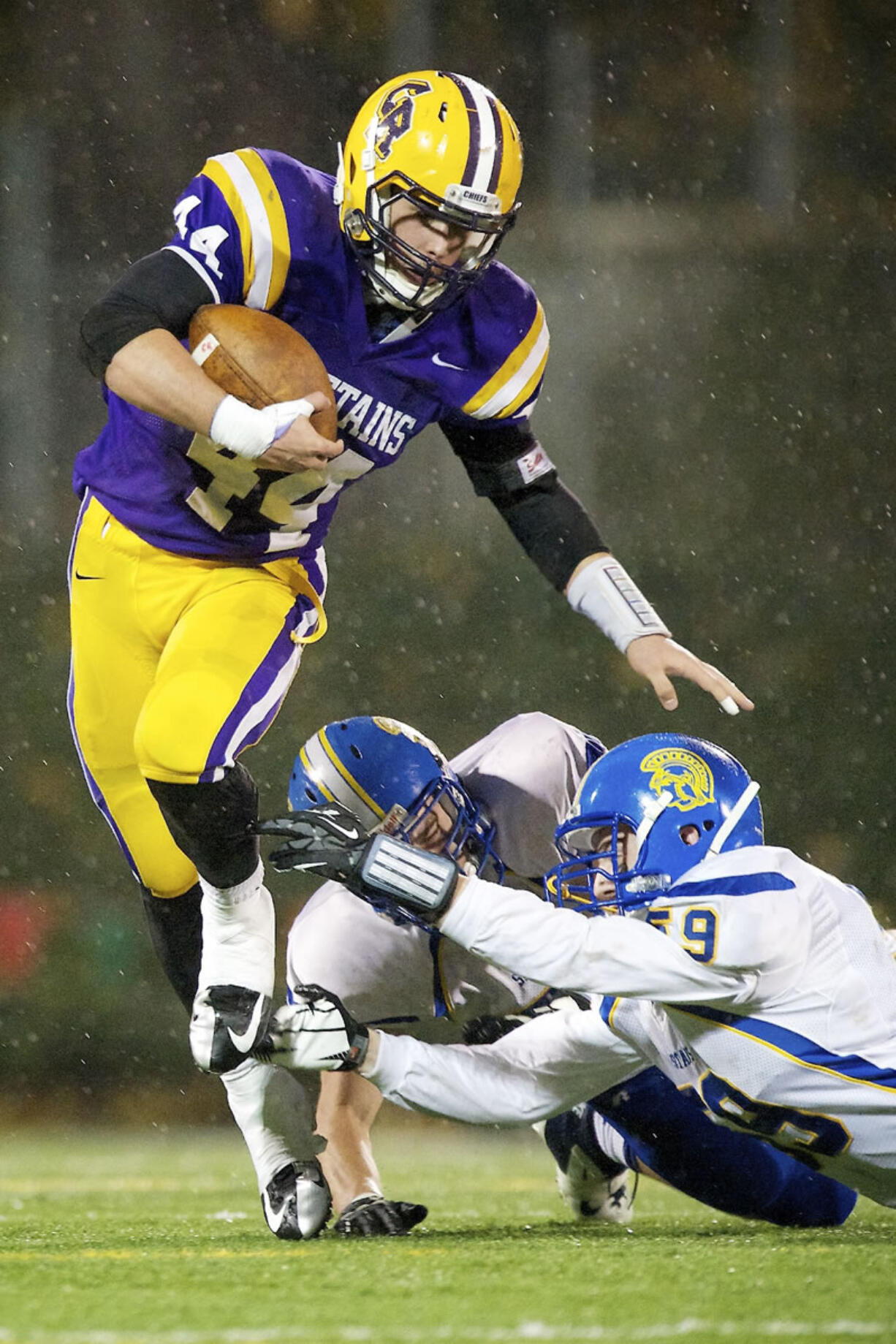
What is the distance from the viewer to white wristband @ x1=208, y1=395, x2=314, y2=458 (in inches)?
84.4

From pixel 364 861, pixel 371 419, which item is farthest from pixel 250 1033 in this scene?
pixel 371 419

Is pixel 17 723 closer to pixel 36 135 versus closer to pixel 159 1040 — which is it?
pixel 159 1040

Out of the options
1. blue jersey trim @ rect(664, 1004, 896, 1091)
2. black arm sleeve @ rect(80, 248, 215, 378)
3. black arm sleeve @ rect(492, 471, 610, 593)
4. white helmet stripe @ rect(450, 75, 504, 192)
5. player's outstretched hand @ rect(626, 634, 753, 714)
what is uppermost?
white helmet stripe @ rect(450, 75, 504, 192)

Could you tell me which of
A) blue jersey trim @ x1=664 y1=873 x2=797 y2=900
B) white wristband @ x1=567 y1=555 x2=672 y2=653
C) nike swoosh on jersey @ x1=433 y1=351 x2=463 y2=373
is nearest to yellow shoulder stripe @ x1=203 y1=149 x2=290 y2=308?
nike swoosh on jersey @ x1=433 y1=351 x2=463 y2=373

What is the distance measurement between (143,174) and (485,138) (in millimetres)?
3837

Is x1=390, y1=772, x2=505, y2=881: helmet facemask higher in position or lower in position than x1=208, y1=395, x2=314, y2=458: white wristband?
lower

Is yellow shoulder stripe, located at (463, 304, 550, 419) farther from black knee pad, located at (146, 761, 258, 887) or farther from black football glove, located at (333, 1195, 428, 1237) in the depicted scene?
black football glove, located at (333, 1195, 428, 1237)

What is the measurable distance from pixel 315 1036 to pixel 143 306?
972mm

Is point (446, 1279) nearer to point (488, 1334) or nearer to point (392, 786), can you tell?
point (488, 1334)

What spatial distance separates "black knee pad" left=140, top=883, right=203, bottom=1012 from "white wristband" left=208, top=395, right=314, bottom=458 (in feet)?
2.66

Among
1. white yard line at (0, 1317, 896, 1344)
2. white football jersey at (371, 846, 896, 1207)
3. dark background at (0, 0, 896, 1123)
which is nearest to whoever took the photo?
white yard line at (0, 1317, 896, 1344)

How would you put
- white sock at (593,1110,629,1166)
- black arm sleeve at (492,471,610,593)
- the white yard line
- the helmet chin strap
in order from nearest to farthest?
the white yard line → the helmet chin strap → white sock at (593,1110,629,1166) → black arm sleeve at (492,471,610,593)

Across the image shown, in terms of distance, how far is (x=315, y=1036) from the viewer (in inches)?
84.9

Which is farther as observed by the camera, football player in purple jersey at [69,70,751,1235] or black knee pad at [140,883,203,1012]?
black knee pad at [140,883,203,1012]
